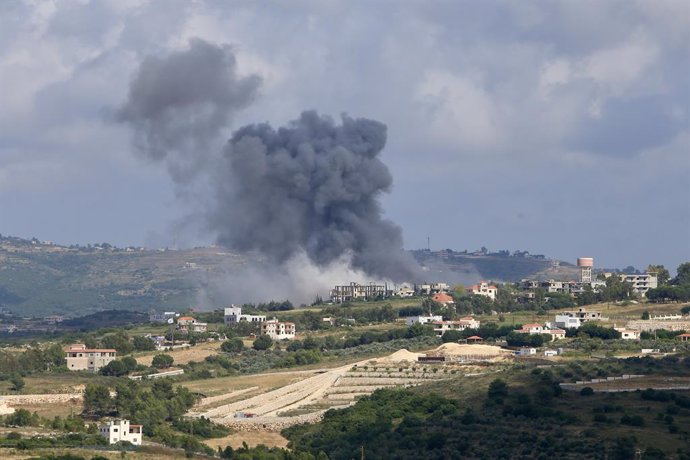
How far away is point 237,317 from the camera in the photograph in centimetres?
13388

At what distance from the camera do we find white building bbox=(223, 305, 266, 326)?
429ft

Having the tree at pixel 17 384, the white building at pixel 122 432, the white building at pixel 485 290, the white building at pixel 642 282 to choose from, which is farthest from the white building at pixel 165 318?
the white building at pixel 122 432

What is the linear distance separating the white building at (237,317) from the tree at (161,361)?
20.5 meters

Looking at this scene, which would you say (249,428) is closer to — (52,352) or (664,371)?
(664,371)

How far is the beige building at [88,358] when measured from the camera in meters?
110

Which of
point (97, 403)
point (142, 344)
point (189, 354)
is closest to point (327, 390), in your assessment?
point (97, 403)

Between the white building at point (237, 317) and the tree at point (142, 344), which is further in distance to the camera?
the white building at point (237, 317)

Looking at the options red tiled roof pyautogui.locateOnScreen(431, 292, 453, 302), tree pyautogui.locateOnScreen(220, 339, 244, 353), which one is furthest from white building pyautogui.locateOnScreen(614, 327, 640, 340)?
red tiled roof pyautogui.locateOnScreen(431, 292, 453, 302)

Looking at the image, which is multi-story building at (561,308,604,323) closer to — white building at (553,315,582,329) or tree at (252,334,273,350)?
white building at (553,315,582,329)

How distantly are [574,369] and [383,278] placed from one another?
65.9 metres

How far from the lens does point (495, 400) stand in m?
78.9

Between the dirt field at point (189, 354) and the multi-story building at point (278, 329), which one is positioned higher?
the multi-story building at point (278, 329)

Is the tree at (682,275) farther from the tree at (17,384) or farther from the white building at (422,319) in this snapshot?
the tree at (17,384)

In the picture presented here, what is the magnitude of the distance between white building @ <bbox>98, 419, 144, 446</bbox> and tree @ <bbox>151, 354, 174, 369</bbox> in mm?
32091
